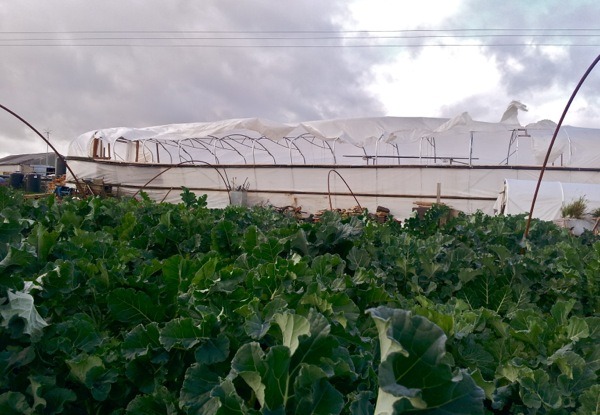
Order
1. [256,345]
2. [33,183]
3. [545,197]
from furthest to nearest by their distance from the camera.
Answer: [33,183] < [545,197] < [256,345]

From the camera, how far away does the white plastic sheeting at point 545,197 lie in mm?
17031


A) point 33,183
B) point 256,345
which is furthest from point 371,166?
point 33,183

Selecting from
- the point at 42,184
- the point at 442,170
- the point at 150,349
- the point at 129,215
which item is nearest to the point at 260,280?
the point at 150,349

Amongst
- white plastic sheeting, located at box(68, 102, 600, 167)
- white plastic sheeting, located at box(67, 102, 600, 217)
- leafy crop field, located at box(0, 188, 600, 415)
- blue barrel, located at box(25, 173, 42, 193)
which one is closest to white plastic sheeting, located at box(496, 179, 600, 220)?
white plastic sheeting, located at box(67, 102, 600, 217)

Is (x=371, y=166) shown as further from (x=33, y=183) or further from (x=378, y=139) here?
(x=33, y=183)

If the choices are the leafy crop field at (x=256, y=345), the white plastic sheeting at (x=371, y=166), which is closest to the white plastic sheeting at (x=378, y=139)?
the white plastic sheeting at (x=371, y=166)

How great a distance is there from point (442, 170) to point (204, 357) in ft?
71.6

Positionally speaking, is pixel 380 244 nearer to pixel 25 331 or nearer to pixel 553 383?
pixel 553 383

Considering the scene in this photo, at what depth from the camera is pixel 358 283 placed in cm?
211

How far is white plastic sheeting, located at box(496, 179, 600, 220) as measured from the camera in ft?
55.9

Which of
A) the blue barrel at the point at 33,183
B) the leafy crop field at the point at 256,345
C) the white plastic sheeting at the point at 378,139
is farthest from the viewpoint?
the blue barrel at the point at 33,183

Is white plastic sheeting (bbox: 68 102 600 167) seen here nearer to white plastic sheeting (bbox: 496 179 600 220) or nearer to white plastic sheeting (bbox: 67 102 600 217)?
white plastic sheeting (bbox: 67 102 600 217)

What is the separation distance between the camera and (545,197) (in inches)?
684

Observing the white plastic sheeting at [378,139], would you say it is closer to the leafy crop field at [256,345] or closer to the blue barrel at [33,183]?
the blue barrel at [33,183]
